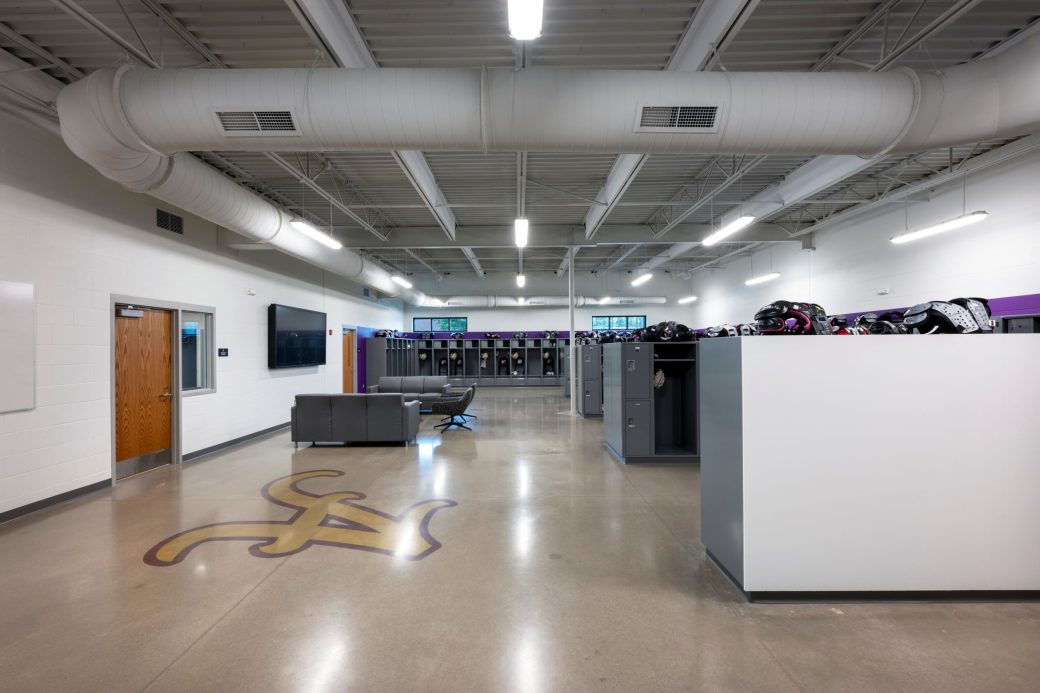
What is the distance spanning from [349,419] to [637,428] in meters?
Result: 4.48

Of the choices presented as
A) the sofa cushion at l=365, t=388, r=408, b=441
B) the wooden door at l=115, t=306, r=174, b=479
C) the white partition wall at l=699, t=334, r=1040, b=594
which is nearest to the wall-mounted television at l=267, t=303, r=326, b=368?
the wooden door at l=115, t=306, r=174, b=479

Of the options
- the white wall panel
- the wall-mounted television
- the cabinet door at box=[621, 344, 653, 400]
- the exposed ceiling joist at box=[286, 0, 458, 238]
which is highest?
the exposed ceiling joist at box=[286, 0, 458, 238]

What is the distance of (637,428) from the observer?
5.80 m

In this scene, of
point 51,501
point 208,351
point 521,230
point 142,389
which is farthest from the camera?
point 521,230

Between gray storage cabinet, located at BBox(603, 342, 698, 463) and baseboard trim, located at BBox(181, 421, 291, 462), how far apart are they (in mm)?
6085

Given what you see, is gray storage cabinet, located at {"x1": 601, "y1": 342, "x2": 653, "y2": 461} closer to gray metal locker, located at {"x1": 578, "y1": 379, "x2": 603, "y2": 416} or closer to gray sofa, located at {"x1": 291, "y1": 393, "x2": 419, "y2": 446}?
gray sofa, located at {"x1": 291, "y1": 393, "x2": 419, "y2": 446}

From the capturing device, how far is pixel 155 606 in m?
2.60

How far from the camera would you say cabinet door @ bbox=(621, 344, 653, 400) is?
228 inches

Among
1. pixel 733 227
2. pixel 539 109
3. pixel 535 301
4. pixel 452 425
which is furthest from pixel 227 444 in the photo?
pixel 535 301

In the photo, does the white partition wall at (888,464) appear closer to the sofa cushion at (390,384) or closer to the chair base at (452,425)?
the chair base at (452,425)

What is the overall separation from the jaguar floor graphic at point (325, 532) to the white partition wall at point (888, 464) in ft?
8.12

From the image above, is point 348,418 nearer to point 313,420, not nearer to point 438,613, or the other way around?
point 313,420

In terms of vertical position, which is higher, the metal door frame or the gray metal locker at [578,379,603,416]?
the metal door frame

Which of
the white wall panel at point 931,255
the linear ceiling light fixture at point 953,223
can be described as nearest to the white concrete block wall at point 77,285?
the linear ceiling light fixture at point 953,223
